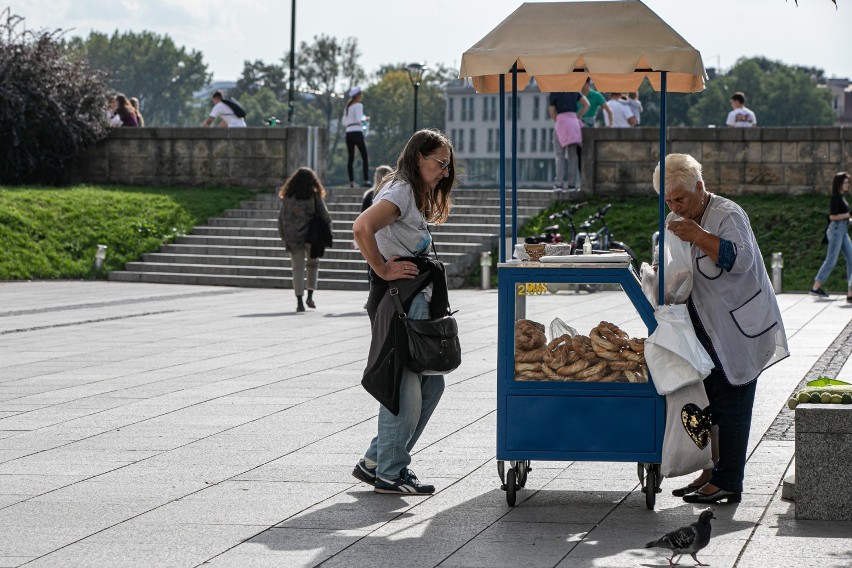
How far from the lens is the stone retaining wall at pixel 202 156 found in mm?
29672

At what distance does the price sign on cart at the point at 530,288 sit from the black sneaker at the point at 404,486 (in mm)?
1008

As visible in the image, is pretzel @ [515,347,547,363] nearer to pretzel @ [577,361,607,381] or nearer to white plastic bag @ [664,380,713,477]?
pretzel @ [577,361,607,381]

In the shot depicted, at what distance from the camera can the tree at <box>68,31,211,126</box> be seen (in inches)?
6555

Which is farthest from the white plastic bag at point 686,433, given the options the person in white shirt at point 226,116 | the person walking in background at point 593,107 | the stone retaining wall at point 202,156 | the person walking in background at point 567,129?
the person in white shirt at point 226,116

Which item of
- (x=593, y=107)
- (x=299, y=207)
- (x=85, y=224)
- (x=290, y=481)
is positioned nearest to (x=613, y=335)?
(x=290, y=481)

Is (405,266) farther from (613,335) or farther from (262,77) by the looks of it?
(262,77)

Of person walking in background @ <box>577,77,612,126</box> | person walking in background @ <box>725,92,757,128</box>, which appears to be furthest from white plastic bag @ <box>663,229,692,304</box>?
person walking in background @ <box>725,92,757,128</box>

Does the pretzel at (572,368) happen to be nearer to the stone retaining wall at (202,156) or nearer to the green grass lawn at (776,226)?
the green grass lawn at (776,226)

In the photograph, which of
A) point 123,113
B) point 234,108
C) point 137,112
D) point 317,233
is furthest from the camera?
point 137,112

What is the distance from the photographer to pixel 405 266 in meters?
6.76

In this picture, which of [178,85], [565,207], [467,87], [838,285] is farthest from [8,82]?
[178,85]

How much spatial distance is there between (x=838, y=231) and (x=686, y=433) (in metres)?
14.3

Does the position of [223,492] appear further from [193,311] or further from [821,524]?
[193,311]

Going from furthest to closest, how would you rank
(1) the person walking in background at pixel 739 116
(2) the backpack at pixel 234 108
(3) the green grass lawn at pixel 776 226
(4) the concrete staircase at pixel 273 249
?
(2) the backpack at pixel 234 108 → (1) the person walking in background at pixel 739 116 → (4) the concrete staircase at pixel 273 249 → (3) the green grass lawn at pixel 776 226
